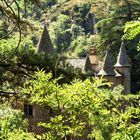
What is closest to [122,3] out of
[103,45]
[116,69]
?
[103,45]

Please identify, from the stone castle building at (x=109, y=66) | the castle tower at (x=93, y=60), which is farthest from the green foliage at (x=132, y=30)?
the castle tower at (x=93, y=60)

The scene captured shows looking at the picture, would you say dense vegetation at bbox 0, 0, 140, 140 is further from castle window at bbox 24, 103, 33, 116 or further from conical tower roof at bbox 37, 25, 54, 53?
conical tower roof at bbox 37, 25, 54, 53

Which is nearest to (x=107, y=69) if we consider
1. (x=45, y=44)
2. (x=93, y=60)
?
(x=93, y=60)

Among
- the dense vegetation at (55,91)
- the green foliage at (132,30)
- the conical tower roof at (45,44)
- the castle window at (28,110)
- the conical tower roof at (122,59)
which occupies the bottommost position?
the castle window at (28,110)

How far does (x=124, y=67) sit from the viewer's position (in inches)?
1615

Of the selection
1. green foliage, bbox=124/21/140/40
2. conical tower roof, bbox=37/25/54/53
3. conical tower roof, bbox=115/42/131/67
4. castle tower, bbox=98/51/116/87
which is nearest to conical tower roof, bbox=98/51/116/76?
castle tower, bbox=98/51/116/87

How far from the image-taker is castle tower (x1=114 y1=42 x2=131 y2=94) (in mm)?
40906

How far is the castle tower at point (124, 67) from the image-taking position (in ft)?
134

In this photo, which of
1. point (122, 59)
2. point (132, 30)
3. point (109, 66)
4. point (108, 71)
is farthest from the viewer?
point (122, 59)

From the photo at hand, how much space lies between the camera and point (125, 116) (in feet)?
15.2

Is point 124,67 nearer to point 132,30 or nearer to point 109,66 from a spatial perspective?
point 109,66

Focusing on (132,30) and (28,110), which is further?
(28,110)

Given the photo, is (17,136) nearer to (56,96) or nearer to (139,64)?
(56,96)

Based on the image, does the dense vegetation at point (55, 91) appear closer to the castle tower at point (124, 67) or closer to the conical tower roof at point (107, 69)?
the conical tower roof at point (107, 69)
